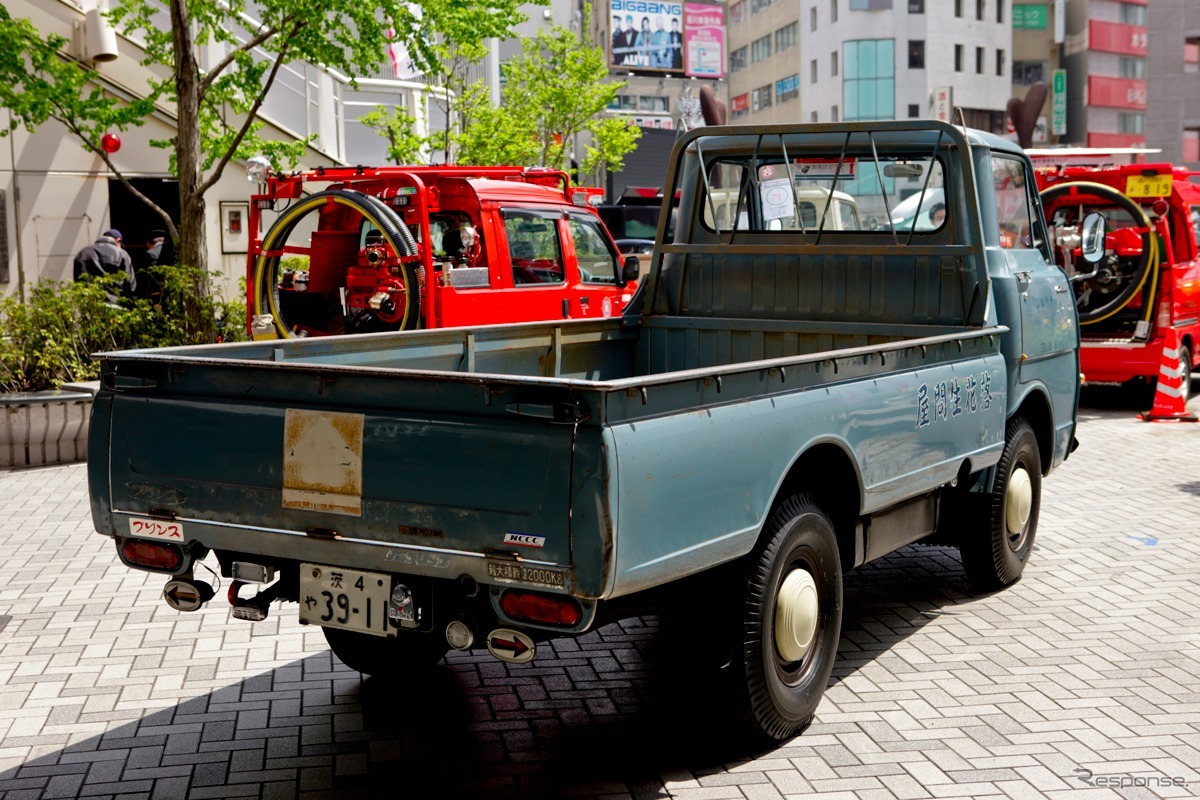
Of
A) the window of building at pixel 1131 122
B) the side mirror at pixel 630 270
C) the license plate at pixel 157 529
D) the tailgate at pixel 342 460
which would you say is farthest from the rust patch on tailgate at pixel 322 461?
the window of building at pixel 1131 122

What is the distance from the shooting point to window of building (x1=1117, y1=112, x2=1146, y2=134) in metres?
77.0

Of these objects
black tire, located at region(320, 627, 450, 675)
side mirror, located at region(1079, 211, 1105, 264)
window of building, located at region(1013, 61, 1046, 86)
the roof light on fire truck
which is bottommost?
black tire, located at region(320, 627, 450, 675)

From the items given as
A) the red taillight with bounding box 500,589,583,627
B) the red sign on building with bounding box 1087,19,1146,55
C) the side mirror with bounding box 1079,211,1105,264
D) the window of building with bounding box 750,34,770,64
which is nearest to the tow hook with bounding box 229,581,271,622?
the red taillight with bounding box 500,589,583,627

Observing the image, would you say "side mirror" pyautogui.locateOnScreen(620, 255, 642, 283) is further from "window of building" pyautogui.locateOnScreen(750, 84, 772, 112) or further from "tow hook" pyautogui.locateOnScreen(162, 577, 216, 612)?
"window of building" pyautogui.locateOnScreen(750, 84, 772, 112)

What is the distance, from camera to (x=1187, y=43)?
254ft

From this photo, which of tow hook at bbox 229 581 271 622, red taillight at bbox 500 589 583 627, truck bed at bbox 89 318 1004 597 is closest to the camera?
truck bed at bbox 89 318 1004 597

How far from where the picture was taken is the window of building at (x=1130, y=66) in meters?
76.4

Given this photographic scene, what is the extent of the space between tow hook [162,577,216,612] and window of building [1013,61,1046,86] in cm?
7897

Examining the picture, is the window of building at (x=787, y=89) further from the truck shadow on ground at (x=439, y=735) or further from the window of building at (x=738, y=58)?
the truck shadow on ground at (x=439, y=735)

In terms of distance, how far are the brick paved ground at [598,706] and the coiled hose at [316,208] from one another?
3.76m

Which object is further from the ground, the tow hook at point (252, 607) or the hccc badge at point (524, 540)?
the hccc badge at point (524, 540)

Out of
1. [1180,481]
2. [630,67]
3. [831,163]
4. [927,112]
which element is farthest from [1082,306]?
[630,67]

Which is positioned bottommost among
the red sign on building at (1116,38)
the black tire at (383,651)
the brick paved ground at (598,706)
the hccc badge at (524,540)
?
the brick paved ground at (598,706)

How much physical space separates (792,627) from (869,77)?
7030cm
